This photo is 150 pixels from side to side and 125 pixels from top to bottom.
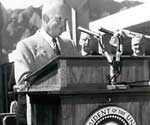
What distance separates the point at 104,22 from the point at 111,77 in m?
3.85

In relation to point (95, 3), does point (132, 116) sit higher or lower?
lower

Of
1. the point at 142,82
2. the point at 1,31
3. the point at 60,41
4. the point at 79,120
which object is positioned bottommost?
the point at 79,120

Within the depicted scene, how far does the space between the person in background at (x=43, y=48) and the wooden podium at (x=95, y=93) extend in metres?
0.54

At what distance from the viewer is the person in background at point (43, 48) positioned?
3.57 meters

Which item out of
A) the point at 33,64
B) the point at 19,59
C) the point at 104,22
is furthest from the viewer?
the point at 104,22

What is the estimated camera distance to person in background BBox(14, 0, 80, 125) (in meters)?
3.57

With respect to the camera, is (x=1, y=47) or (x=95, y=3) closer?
(x=95, y=3)

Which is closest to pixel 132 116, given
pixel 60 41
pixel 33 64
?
pixel 60 41

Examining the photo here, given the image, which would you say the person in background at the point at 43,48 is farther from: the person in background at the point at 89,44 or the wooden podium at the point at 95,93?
the wooden podium at the point at 95,93

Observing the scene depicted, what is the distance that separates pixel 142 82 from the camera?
8.71ft

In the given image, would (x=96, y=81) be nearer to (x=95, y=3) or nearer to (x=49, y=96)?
(x=49, y=96)

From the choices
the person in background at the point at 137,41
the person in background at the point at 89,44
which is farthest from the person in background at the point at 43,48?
the person in background at the point at 137,41

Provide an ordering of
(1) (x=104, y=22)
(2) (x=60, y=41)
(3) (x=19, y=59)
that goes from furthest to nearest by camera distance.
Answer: (1) (x=104, y=22) < (3) (x=19, y=59) < (2) (x=60, y=41)

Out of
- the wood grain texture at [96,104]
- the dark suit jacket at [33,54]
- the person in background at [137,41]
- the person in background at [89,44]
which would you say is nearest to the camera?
the wood grain texture at [96,104]
